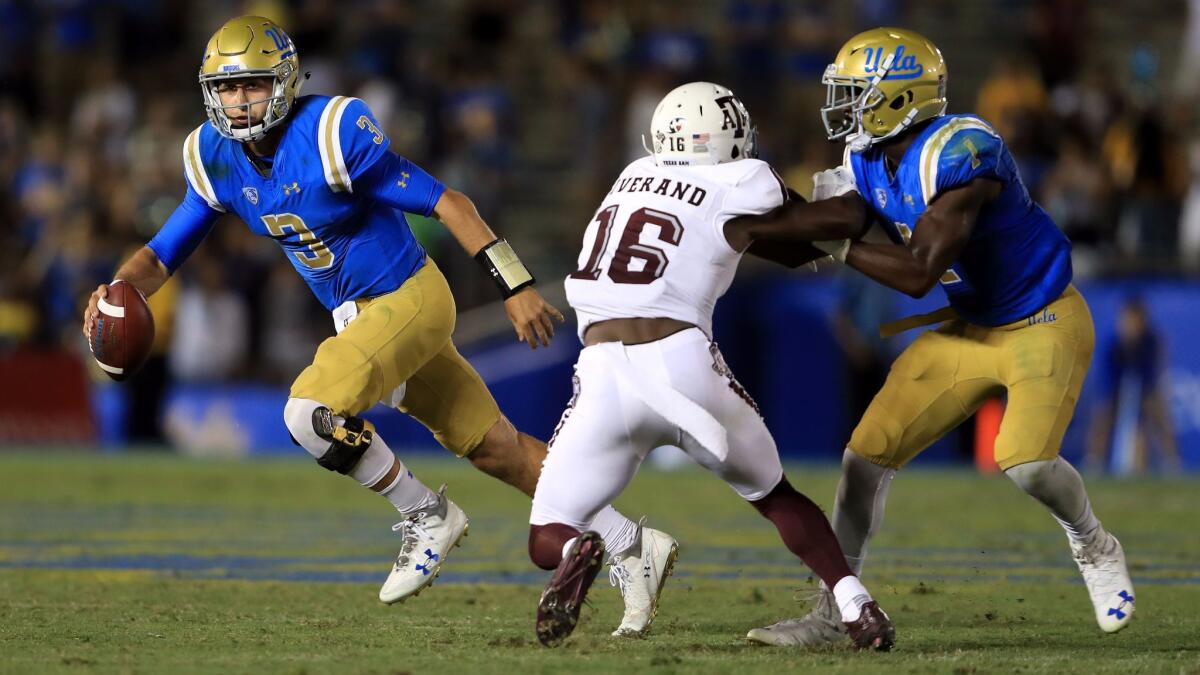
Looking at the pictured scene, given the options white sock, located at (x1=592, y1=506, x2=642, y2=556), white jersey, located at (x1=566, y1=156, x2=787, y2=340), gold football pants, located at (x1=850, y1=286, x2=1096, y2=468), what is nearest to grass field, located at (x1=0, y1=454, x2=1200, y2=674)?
white sock, located at (x1=592, y1=506, x2=642, y2=556)

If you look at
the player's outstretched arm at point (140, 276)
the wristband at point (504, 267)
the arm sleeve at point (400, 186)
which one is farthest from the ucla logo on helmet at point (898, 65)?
the player's outstretched arm at point (140, 276)

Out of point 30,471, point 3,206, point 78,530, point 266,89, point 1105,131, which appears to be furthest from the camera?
point 3,206

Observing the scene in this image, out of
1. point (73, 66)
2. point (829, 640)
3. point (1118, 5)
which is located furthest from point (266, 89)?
point (1118, 5)

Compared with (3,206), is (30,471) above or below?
below

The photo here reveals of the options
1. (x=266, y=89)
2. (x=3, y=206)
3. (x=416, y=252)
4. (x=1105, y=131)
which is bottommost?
(x=1105, y=131)

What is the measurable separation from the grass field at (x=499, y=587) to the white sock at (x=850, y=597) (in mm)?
118

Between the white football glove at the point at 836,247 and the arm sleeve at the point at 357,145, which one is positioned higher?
the arm sleeve at the point at 357,145

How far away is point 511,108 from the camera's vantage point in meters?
15.8

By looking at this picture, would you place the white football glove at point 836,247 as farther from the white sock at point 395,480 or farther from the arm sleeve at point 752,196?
the white sock at point 395,480

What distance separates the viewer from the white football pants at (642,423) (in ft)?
15.7

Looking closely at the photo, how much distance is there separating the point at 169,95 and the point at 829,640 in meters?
11.7

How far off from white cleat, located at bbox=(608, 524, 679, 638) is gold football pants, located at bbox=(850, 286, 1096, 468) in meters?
0.66

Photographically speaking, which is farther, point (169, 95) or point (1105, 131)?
point (169, 95)

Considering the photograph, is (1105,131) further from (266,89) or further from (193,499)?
(266,89)
